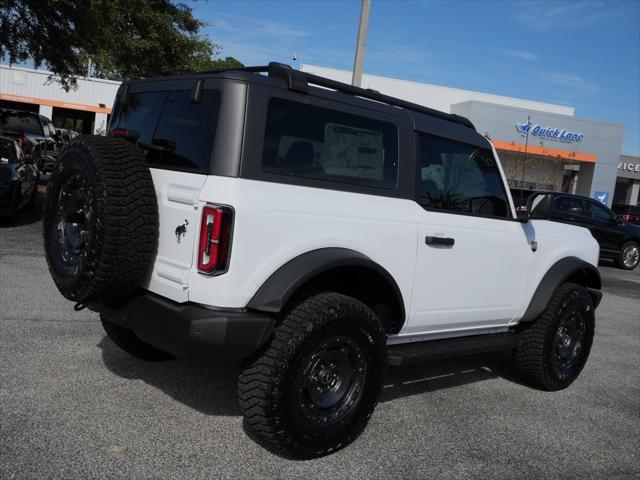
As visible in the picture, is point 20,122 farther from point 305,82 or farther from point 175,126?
point 305,82

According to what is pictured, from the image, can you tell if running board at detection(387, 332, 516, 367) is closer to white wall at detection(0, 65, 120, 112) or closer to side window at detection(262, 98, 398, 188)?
side window at detection(262, 98, 398, 188)

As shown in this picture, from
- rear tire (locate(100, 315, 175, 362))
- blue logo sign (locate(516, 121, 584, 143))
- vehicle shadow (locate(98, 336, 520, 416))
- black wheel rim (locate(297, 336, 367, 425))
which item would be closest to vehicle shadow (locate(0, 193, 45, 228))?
vehicle shadow (locate(98, 336, 520, 416))

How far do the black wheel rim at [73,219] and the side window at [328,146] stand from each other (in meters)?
1.04

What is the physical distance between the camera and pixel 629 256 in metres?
15.9

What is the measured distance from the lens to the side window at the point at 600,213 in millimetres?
14992

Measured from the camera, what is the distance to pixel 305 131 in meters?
3.45

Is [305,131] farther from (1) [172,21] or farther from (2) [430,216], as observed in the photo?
(1) [172,21]

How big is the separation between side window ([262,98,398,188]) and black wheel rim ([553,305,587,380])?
2.21 metres

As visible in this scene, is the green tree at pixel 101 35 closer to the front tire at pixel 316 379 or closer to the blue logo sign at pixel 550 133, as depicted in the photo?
the front tire at pixel 316 379

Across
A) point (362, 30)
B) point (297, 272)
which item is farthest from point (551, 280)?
point (362, 30)

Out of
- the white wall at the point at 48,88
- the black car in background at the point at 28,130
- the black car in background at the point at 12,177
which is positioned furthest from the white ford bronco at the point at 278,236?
the white wall at the point at 48,88

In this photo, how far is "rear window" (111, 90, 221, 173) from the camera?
10.6ft

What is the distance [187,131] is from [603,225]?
14272 mm

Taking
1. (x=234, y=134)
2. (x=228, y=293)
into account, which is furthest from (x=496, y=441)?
(x=234, y=134)
